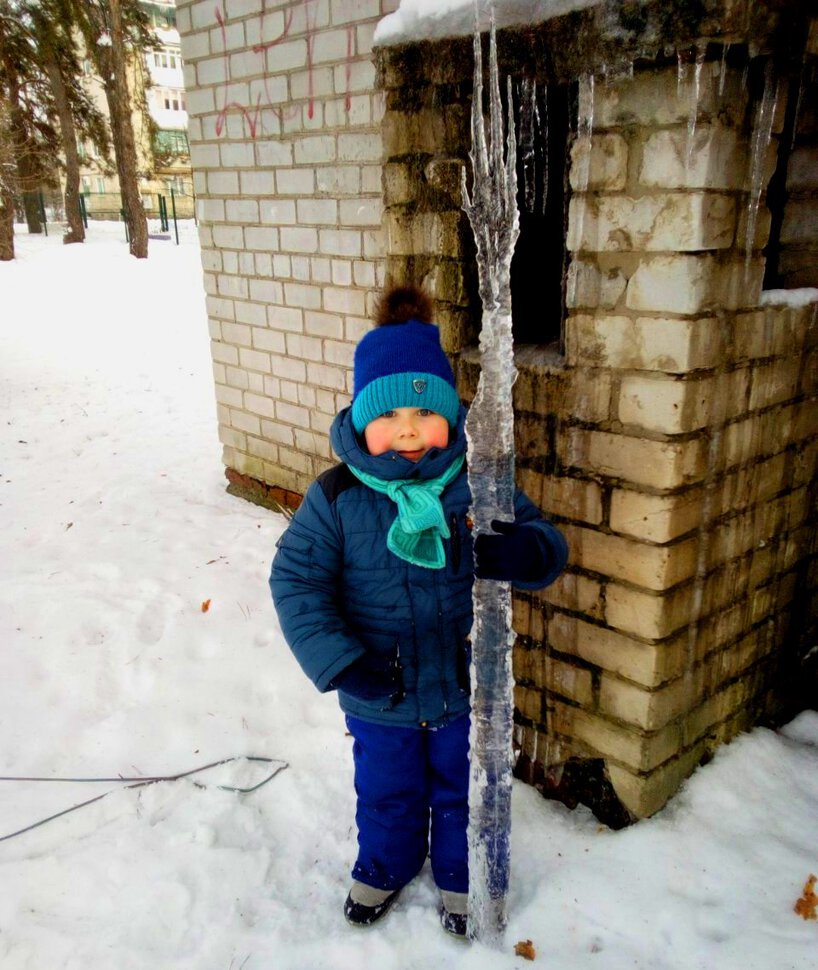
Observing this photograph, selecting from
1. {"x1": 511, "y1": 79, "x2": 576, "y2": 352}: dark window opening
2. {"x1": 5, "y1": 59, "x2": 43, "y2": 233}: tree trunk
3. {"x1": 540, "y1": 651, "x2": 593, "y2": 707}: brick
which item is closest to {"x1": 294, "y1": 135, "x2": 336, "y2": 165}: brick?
{"x1": 511, "y1": 79, "x2": 576, "y2": 352}: dark window opening

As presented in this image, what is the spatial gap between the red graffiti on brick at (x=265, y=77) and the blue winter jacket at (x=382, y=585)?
2752 millimetres

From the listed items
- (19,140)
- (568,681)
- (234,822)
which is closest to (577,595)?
(568,681)

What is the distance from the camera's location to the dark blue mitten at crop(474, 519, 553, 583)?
1.66 metres

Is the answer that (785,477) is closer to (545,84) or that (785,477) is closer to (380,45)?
(545,84)

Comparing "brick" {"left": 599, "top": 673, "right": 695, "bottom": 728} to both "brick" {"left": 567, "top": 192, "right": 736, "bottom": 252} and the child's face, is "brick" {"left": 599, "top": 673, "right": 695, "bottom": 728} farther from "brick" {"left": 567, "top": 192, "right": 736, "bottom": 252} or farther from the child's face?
"brick" {"left": 567, "top": 192, "right": 736, "bottom": 252}

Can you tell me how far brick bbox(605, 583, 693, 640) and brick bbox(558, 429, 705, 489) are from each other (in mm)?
346

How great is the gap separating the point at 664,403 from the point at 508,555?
714mm

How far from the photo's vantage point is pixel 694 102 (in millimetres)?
1795

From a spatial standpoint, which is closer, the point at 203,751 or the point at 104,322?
the point at 203,751

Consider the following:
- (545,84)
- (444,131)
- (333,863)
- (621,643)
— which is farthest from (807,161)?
(333,863)

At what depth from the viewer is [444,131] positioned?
230 cm

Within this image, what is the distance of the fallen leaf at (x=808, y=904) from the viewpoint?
6.70ft

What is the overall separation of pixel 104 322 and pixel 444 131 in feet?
36.3

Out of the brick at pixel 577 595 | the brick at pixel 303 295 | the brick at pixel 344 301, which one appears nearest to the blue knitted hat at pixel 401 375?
the brick at pixel 577 595
